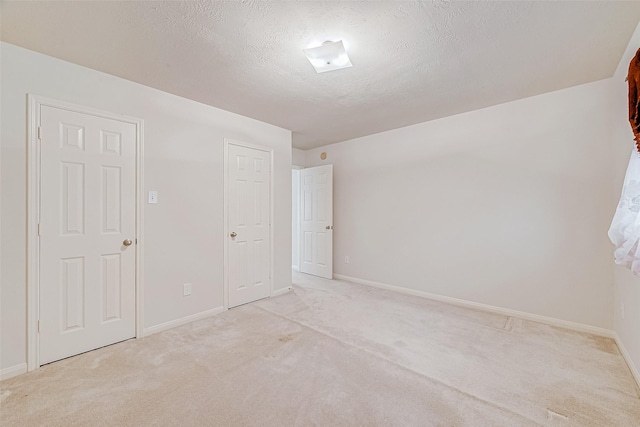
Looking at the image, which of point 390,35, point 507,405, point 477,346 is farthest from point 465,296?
point 390,35

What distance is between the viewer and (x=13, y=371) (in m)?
1.92

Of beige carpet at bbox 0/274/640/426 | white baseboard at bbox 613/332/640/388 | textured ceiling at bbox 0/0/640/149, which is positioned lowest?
beige carpet at bbox 0/274/640/426

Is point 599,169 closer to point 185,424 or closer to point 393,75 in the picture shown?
point 393,75

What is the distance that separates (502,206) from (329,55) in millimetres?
2606

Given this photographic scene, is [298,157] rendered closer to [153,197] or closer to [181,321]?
[153,197]

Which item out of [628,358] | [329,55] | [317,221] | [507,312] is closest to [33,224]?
[329,55]

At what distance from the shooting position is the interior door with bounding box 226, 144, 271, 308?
10.8 feet

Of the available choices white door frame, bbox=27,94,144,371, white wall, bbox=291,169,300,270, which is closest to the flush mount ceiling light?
white door frame, bbox=27,94,144,371

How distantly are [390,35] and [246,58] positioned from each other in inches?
44.1

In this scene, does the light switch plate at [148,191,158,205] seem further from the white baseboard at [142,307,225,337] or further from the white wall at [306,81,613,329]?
the white wall at [306,81,613,329]

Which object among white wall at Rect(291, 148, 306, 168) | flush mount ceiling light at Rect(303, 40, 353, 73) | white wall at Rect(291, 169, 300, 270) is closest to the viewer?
flush mount ceiling light at Rect(303, 40, 353, 73)

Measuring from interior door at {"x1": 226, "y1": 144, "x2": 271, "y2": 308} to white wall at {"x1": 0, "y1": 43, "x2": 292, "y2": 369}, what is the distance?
146 mm

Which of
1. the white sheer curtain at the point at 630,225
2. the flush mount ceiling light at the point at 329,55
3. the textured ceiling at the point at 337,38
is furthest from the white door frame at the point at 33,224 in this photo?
the white sheer curtain at the point at 630,225

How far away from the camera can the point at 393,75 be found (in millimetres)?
2381
